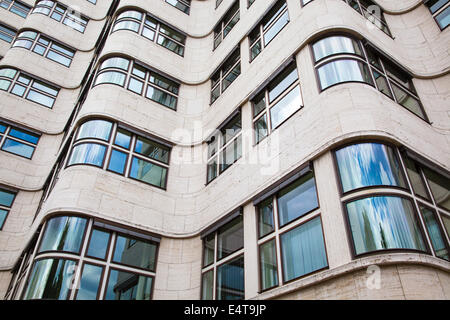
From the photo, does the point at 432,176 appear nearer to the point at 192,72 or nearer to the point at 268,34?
the point at 268,34

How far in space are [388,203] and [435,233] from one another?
59.2 inches

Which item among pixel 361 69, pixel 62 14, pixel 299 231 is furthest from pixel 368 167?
pixel 62 14

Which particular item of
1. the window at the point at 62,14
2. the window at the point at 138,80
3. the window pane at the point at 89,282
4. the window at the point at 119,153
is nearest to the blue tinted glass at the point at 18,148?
the window at the point at 138,80

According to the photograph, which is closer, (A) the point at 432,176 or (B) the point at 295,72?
(A) the point at 432,176

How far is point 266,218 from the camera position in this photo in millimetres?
9734

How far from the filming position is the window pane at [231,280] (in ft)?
31.4

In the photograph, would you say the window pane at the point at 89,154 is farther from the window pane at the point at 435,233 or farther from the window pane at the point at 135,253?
the window pane at the point at 435,233

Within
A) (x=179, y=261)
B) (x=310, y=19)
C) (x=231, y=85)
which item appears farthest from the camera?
(x=231, y=85)

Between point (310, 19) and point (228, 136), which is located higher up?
point (310, 19)

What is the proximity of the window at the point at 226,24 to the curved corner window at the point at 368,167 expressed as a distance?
11.2 m

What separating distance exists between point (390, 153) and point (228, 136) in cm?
658

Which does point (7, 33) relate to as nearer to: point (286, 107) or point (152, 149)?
point (152, 149)

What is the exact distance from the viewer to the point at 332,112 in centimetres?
870

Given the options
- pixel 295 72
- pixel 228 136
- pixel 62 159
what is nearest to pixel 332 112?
pixel 295 72
